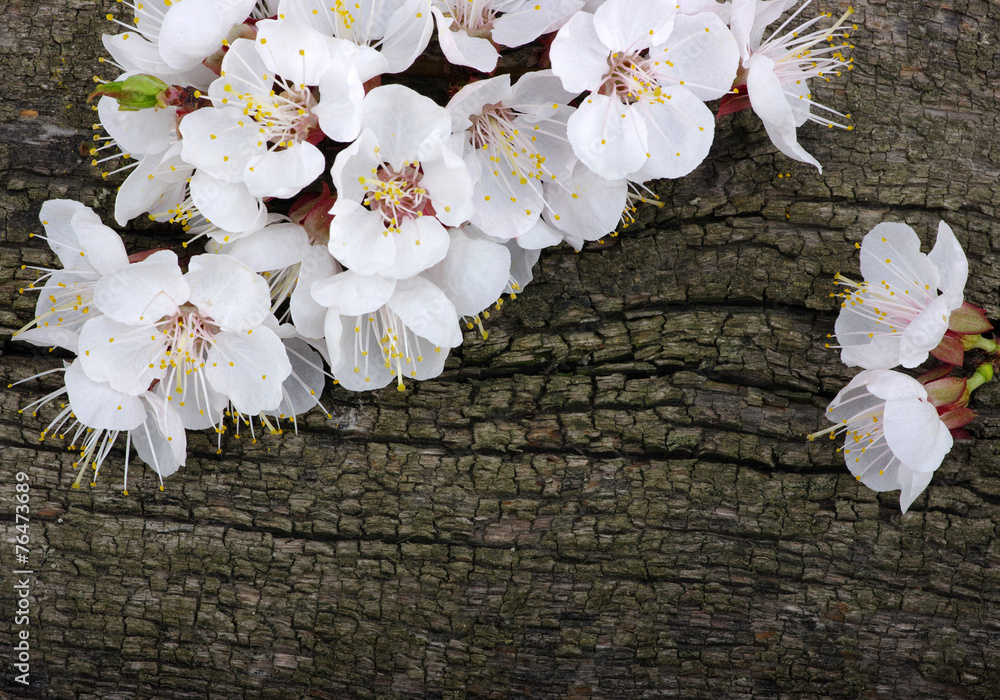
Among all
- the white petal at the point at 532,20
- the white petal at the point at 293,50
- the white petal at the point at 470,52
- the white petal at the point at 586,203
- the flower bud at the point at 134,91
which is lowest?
the white petal at the point at 586,203

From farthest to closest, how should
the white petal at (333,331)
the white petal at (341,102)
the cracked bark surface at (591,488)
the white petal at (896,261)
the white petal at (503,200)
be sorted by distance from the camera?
the cracked bark surface at (591,488), the white petal at (896,261), the white petal at (503,200), the white petal at (333,331), the white petal at (341,102)

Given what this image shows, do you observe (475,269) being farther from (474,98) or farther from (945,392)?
(945,392)

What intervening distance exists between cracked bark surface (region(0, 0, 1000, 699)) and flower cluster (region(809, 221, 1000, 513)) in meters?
0.09

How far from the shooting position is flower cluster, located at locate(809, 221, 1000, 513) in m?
1.50

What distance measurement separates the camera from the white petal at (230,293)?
1.37 metres

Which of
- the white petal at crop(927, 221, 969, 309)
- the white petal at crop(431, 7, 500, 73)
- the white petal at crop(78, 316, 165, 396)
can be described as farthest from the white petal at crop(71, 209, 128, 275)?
the white petal at crop(927, 221, 969, 309)

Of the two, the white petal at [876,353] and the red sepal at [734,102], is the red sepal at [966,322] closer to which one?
the white petal at [876,353]

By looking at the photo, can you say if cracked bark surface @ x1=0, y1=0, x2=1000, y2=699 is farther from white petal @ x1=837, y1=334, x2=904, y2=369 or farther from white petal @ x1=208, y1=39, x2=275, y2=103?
white petal @ x1=208, y1=39, x2=275, y2=103

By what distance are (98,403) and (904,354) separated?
5.96ft

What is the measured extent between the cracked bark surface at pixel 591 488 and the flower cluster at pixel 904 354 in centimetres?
9

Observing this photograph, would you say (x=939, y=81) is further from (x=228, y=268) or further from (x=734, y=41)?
(x=228, y=268)

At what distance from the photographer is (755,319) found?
1750 mm

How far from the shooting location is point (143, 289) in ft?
4.56

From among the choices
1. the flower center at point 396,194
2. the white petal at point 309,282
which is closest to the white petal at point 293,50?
the flower center at point 396,194
